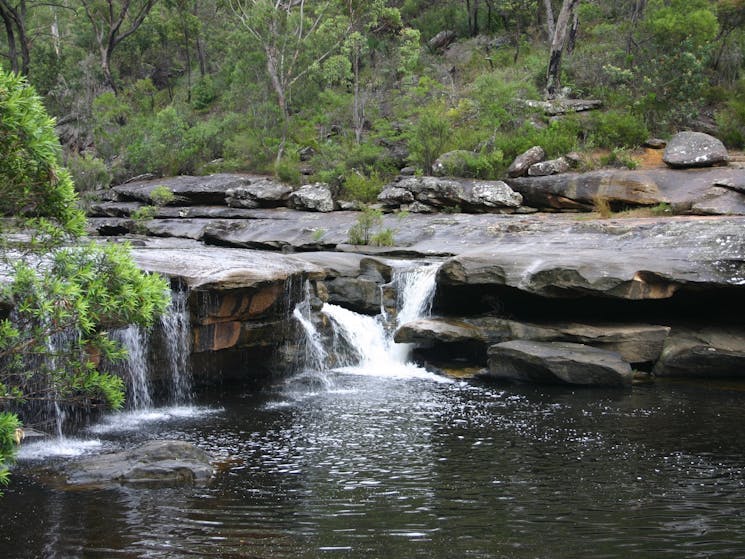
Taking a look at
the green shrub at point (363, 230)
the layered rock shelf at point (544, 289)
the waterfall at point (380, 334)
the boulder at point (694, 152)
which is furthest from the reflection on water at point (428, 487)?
the boulder at point (694, 152)

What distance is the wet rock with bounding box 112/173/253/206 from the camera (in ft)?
82.8

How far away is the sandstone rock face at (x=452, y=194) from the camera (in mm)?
20547

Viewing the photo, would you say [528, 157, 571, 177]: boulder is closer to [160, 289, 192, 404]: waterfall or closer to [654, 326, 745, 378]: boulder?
[654, 326, 745, 378]: boulder

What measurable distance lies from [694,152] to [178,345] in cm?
1395

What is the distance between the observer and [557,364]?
12.5m

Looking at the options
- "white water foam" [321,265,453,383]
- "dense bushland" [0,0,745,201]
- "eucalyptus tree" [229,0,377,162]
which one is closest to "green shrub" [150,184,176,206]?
"dense bushland" [0,0,745,201]

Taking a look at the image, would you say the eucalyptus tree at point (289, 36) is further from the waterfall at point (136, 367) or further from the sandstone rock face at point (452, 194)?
the waterfall at point (136, 367)

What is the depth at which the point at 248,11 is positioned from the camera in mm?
28969

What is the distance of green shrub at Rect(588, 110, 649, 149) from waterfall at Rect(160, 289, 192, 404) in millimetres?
14223

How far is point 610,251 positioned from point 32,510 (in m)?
11.0

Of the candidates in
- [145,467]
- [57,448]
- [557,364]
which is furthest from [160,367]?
[557,364]

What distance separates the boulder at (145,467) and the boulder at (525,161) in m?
15.3

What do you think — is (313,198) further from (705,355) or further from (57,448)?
(57,448)

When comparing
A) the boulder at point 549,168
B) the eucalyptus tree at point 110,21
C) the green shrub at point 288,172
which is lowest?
the boulder at point 549,168
